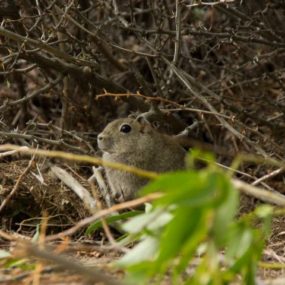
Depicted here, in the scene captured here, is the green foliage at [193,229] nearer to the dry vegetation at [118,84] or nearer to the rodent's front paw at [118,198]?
the dry vegetation at [118,84]

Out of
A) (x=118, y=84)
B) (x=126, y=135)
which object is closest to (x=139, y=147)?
(x=126, y=135)

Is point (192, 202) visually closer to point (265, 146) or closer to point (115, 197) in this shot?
point (115, 197)

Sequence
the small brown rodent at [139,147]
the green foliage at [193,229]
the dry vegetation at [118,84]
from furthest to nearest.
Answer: the small brown rodent at [139,147] < the dry vegetation at [118,84] < the green foliage at [193,229]

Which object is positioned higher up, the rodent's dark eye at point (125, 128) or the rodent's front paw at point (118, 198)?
the rodent's dark eye at point (125, 128)

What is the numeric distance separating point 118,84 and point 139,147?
0.89 meters

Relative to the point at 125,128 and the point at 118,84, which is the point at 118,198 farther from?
the point at 118,84

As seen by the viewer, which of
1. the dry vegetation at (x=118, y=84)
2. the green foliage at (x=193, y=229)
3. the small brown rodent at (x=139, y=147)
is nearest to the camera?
the green foliage at (x=193, y=229)

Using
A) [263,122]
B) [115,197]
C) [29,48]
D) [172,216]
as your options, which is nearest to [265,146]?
[263,122]

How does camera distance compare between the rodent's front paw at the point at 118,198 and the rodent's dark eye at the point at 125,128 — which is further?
the rodent's dark eye at the point at 125,128

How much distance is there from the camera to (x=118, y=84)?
575 centimetres

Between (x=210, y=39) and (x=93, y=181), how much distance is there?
1.37m

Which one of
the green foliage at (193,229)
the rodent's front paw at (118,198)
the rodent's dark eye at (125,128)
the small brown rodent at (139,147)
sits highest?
the green foliage at (193,229)

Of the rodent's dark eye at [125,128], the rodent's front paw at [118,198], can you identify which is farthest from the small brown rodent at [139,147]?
the rodent's front paw at [118,198]

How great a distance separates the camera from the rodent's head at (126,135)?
16.5 ft
